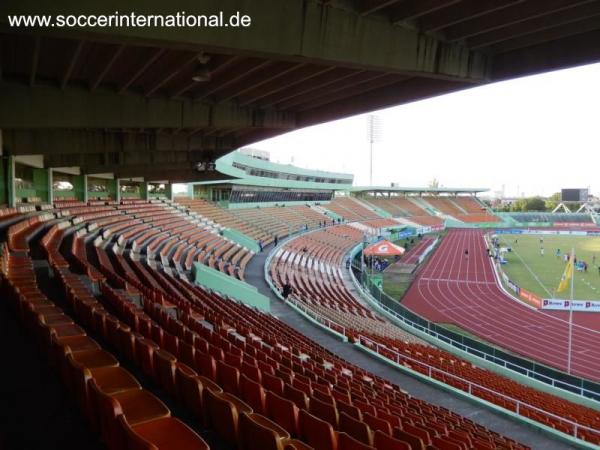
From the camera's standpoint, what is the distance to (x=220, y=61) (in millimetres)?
8352

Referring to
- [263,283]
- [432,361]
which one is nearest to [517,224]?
[263,283]

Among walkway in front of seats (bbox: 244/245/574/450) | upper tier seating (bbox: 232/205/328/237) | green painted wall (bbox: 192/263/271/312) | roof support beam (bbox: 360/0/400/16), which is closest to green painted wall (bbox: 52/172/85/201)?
green painted wall (bbox: 192/263/271/312)

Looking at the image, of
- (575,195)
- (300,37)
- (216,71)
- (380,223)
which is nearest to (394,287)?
(216,71)

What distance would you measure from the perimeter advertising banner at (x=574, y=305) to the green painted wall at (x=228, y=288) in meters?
18.0

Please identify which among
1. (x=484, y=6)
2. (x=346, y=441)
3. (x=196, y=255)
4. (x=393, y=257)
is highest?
(x=484, y=6)

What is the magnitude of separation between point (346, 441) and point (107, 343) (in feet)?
11.6

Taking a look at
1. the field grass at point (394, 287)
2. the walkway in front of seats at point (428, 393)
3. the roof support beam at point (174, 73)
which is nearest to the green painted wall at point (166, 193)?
the field grass at point (394, 287)

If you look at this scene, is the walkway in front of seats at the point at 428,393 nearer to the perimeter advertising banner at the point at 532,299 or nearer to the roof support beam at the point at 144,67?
the roof support beam at the point at 144,67

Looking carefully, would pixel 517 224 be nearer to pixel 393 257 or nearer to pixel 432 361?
pixel 393 257

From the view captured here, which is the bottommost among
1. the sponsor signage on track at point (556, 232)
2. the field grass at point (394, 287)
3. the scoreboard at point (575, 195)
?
the field grass at point (394, 287)

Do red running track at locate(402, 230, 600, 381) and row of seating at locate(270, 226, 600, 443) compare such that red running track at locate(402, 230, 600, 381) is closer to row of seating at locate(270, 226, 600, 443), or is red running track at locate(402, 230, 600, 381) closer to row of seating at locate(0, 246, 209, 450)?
row of seating at locate(270, 226, 600, 443)

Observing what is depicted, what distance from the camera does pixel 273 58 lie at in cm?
657

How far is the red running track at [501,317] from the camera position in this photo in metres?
18.7

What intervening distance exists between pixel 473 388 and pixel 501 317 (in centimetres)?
1568
